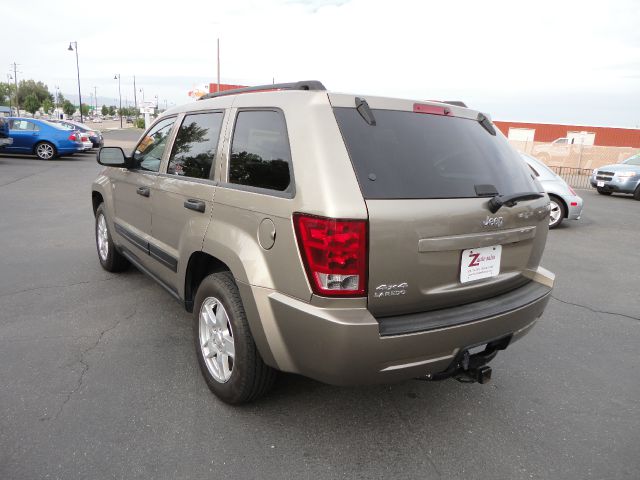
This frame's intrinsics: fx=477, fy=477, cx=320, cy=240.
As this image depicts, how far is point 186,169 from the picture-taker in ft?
11.1

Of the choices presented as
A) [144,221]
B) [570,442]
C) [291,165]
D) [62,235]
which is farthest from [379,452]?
[62,235]

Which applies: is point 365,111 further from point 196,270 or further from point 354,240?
point 196,270

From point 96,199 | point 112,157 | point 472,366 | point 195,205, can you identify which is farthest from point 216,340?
point 96,199

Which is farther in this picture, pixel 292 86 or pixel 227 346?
→ pixel 227 346

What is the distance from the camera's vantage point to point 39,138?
17812mm

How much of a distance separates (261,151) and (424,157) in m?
0.89

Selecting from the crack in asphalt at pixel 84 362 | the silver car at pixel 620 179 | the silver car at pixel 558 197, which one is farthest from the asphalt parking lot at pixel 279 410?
the silver car at pixel 620 179

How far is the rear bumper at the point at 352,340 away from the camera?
2.17 metres

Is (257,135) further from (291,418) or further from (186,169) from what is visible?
(291,418)

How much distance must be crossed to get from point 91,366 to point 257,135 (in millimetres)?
1987

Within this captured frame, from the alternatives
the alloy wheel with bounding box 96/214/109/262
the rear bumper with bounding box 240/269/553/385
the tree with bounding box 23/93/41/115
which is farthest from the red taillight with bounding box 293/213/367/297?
the tree with bounding box 23/93/41/115

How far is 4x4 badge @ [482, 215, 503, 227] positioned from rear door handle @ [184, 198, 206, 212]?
1.66 metres

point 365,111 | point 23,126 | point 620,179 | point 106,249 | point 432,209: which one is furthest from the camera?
point 23,126

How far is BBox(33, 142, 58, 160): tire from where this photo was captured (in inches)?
711
